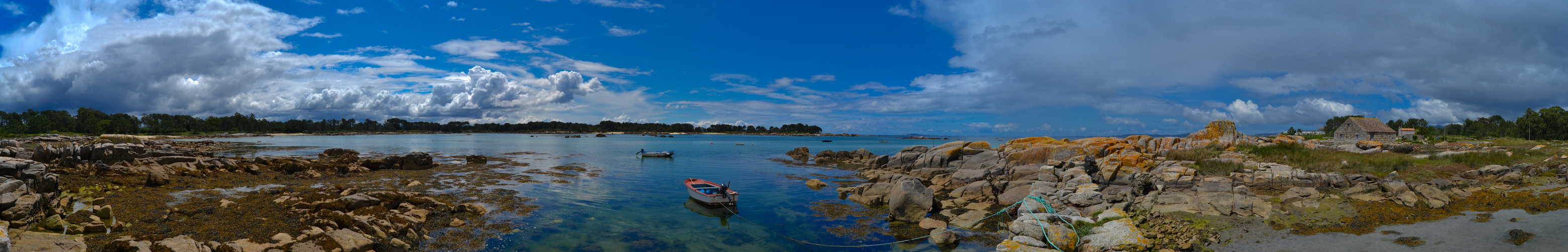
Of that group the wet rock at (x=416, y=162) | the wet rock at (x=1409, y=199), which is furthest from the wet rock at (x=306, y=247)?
the wet rock at (x=416, y=162)

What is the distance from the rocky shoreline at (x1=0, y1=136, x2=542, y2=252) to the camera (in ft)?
34.8

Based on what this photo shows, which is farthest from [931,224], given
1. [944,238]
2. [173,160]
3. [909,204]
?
[173,160]

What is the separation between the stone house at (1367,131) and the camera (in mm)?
40312

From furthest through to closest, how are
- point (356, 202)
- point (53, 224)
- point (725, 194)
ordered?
point (725, 194) → point (356, 202) → point (53, 224)

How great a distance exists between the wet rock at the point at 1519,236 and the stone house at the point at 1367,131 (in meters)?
41.8

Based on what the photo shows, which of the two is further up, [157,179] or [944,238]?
[157,179]

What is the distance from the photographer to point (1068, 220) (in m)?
14.3

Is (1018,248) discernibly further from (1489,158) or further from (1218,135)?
(1218,135)

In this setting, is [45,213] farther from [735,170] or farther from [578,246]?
[735,170]

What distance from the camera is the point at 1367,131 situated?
4050cm

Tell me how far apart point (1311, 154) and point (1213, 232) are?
14.9 metres

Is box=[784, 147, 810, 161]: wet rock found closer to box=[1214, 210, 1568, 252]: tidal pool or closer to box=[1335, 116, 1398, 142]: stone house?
box=[1214, 210, 1568, 252]: tidal pool

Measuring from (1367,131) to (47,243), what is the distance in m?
64.4

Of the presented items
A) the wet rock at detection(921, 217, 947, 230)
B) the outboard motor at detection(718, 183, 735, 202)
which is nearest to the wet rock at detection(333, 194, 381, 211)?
the outboard motor at detection(718, 183, 735, 202)
